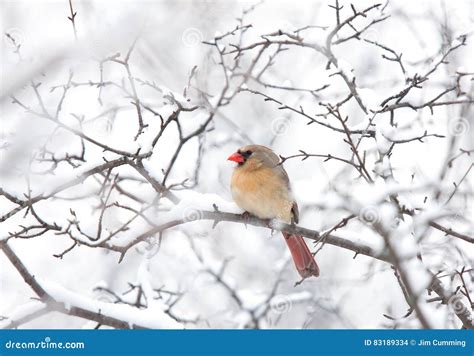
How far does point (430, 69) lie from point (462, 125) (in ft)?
2.43

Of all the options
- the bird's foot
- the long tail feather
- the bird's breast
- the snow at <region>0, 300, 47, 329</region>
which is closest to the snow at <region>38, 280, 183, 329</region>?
the snow at <region>0, 300, 47, 329</region>

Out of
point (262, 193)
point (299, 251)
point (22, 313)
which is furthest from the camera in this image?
point (299, 251)

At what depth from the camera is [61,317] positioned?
20.1 ft

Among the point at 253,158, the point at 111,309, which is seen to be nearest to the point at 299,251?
the point at 253,158

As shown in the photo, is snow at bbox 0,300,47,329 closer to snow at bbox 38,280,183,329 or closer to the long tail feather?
snow at bbox 38,280,183,329

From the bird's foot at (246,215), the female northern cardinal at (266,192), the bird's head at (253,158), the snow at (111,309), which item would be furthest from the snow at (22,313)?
the bird's head at (253,158)

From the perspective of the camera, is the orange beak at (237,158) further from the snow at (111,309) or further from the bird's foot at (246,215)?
the snow at (111,309)

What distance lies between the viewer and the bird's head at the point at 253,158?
13.3 feet

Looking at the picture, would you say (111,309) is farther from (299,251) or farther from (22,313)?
(299,251)

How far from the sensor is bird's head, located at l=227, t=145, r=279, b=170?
406 cm

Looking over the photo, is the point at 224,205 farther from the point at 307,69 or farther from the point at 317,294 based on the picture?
the point at 307,69

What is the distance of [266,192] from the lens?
12.8 ft

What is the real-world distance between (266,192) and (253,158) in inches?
11.3
